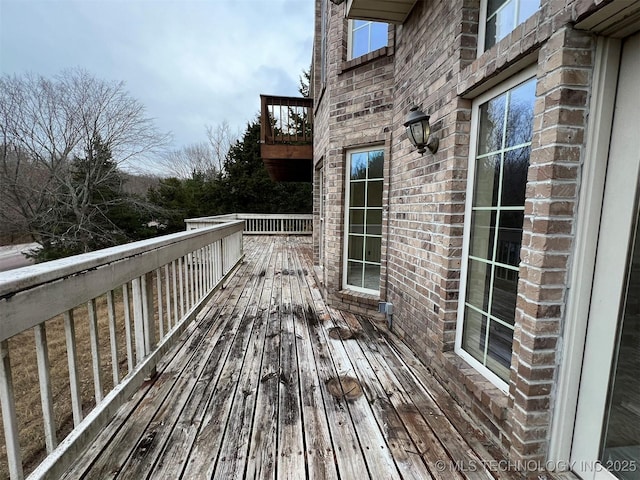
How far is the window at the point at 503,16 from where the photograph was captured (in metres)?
1.47

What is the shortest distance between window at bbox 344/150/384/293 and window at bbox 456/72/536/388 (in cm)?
143

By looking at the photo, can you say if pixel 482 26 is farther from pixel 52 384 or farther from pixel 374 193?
pixel 52 384

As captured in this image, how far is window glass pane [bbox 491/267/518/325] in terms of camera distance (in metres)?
1.59

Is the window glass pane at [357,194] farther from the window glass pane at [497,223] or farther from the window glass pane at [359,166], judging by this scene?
the window glass pane at [497,223]

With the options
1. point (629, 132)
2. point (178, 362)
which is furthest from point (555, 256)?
point (178, 362)

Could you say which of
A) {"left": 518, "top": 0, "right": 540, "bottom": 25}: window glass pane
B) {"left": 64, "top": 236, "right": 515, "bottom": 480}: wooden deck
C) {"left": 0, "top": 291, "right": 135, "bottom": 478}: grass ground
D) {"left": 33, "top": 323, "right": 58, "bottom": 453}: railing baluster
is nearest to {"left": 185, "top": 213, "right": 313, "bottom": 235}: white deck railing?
{"left": 0, "top": 291, "right": 135, "bottom": 478}: grass ground

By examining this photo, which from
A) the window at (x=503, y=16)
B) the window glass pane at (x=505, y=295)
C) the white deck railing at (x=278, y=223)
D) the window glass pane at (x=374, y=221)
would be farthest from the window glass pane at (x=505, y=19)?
the white deck railing at (x=278, y=223)

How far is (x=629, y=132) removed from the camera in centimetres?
110

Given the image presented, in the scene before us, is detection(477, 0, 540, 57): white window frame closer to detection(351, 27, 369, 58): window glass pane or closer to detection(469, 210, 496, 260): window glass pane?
detection(469, 210, 496, 260): window glass pane

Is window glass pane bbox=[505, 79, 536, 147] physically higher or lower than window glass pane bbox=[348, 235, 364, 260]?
higher

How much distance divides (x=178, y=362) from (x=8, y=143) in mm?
11064

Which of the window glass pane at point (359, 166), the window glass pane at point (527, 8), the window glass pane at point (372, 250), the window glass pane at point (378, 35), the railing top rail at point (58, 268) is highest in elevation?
the window glass pane at point (378, 35)

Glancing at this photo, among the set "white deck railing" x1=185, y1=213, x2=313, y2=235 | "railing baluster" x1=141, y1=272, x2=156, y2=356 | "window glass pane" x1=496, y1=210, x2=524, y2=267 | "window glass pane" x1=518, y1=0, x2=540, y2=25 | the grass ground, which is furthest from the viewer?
"white deck railing" x1=185, y1=213, x2=313, y2=235

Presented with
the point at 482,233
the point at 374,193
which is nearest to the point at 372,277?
the point at 374,193
